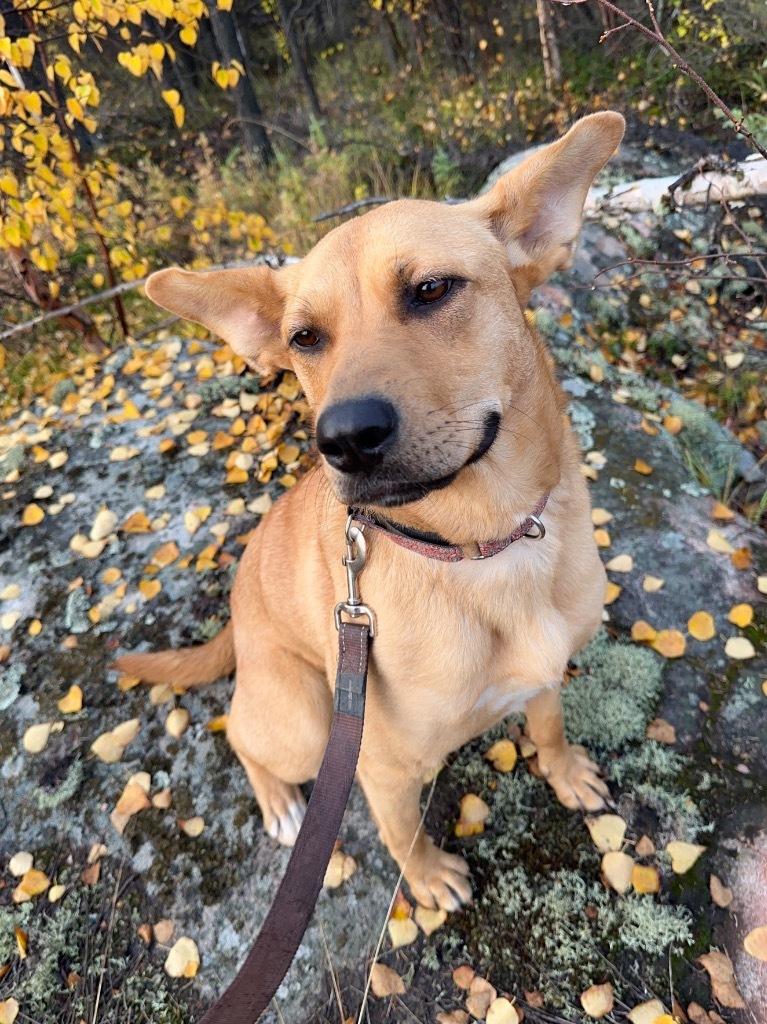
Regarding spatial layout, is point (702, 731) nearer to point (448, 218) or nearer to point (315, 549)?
point (315, 549)

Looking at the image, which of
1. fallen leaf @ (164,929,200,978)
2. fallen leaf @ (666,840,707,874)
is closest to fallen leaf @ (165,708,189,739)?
fallen leaf @ (164,929,200,978)

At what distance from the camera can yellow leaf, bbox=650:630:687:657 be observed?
9.95 feet

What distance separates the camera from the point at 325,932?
2494 mm

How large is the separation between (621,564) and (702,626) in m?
Result: 0.52

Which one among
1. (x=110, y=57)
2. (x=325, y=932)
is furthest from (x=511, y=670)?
(x=110, y=57)

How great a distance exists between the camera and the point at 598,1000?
2193 mm

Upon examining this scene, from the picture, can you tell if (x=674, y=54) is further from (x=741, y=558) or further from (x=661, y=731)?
(x=661, y=731)

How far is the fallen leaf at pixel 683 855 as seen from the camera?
2412 millimetres

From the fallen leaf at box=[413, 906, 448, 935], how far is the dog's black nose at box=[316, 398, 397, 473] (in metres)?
1.96

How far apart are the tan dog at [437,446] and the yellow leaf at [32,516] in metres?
2.73

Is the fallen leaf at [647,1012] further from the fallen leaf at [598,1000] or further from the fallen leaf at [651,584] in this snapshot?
the fallen leaf at [651,584]

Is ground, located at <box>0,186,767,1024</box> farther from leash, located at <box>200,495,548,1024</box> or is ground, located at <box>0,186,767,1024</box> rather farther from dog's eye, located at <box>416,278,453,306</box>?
dog's eye, located at <box>416,278,453,306</box>

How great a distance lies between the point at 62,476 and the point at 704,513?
14.6 ft

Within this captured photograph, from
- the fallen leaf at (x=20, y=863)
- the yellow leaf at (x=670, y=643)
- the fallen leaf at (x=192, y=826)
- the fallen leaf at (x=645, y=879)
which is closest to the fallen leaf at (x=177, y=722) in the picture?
the fallen leaf at (x=192, y=826)
